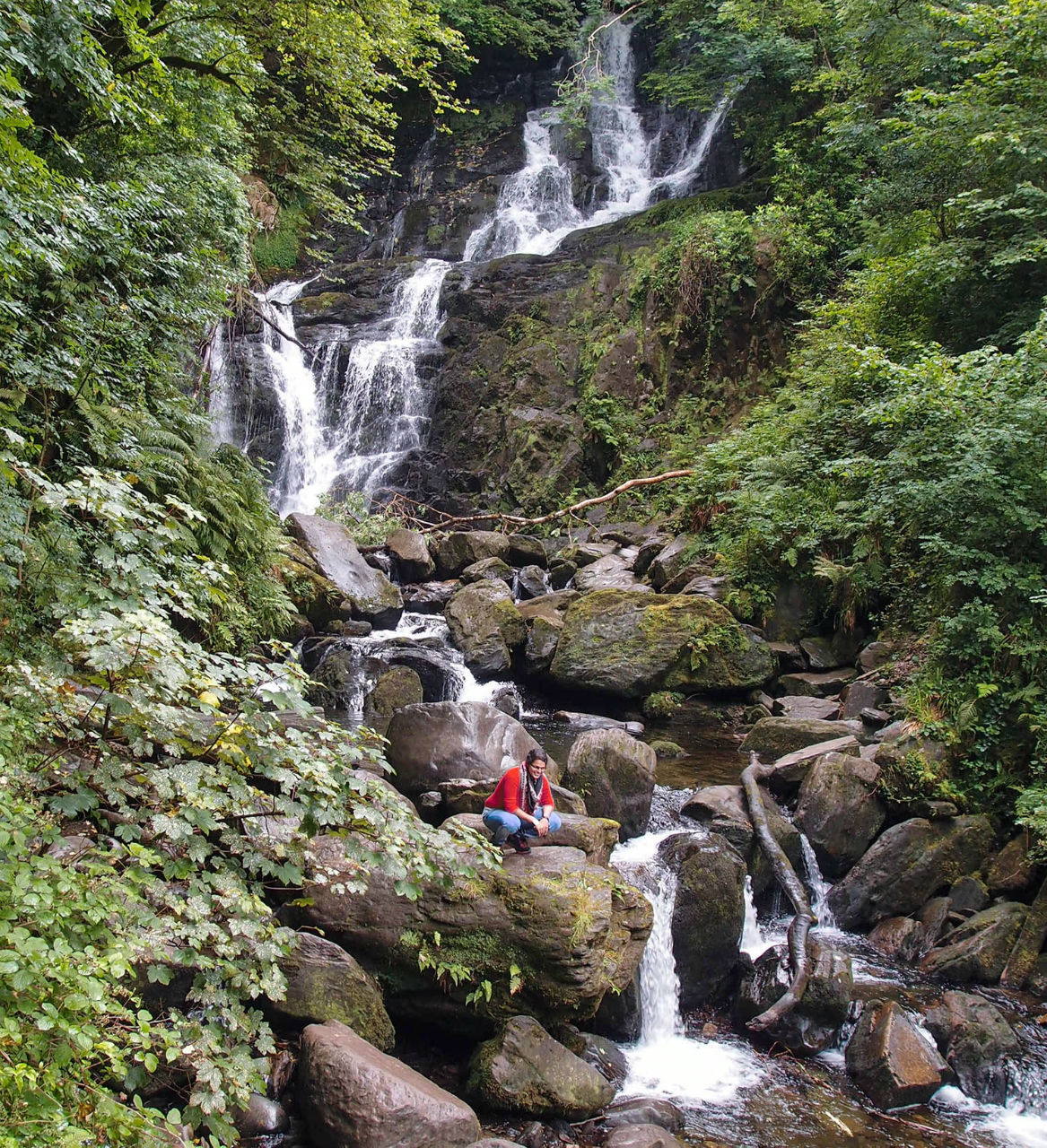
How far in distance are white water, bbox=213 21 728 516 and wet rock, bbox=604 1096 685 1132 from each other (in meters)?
13.4

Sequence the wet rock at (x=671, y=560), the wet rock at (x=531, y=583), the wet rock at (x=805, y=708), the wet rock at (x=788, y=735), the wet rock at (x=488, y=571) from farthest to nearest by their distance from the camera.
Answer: the wet rock at (x=488, y=571) < the wet rock at (x=531, y=583) < the wet rock at (x=671, y=560) < the wet rock at (x=805, y=708) < the wet rock at (x=788, y=735)

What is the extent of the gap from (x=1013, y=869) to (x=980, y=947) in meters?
0.85

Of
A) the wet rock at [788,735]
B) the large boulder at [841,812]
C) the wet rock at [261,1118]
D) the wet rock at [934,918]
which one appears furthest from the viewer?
the wet rock at [788,735]

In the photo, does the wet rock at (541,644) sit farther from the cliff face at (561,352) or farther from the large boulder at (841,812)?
the cliff face at (561,352)

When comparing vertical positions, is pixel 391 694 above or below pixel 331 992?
above

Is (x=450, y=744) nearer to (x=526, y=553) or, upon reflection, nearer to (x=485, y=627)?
(x=485, y=627)

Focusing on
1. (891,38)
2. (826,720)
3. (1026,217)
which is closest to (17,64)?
(826,720)

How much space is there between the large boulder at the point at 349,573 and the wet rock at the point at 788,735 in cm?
628

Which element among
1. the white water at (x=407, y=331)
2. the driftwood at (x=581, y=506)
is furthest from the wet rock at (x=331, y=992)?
the white water at (x=407, y=331)

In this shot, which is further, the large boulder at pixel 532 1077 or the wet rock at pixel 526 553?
the wet rock at pixel 526 553

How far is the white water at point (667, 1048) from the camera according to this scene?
5.12m

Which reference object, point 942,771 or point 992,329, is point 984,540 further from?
point 992,329

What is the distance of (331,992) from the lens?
14.6ft


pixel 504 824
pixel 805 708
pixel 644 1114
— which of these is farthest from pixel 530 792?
pixel 805 708
